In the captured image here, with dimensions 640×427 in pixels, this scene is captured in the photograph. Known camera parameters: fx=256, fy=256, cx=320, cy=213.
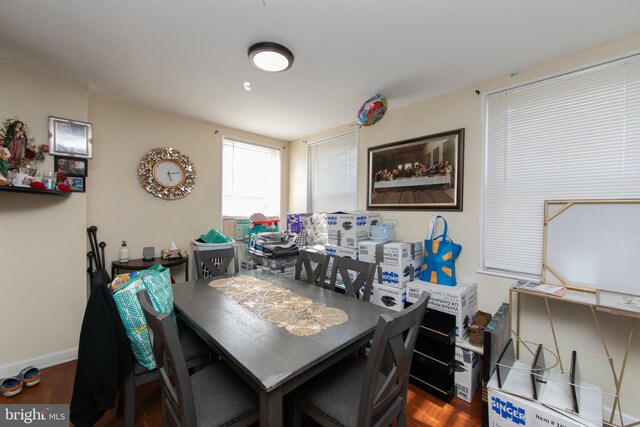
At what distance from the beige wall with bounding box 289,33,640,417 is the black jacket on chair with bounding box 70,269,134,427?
248 cm

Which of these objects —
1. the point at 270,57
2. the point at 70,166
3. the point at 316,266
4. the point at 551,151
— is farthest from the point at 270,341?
the point at 70,166

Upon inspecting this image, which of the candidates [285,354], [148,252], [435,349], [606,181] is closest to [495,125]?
[606,181]

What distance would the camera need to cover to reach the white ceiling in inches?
56.8

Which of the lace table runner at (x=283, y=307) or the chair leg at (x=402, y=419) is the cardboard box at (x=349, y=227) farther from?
the chair leg at (x=402, y=419)

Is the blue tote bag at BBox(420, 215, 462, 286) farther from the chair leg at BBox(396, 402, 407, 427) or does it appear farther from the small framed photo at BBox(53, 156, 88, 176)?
the small framed photo at BBox(53, 156, 88, 176)

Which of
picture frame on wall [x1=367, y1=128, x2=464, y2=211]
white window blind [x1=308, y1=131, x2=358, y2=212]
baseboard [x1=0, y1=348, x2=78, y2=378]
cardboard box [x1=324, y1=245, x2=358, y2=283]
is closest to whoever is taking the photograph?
baseboard [x1=0, y1=348, x2=78, y2=378]

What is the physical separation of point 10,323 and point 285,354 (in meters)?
2.57

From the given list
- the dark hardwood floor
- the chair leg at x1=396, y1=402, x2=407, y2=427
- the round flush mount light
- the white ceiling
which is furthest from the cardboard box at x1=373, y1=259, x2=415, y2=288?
the round flush mount light

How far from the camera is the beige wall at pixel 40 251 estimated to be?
2.07 meters

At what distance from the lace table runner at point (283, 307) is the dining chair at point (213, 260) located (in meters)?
0.32

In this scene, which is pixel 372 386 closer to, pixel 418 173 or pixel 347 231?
pixel 347 231

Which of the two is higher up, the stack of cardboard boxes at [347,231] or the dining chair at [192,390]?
the stack of cardboard boxes at [347,231]

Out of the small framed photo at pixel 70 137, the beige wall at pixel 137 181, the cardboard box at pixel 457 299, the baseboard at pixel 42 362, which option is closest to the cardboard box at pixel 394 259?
the cardboard box at pixel 457 299

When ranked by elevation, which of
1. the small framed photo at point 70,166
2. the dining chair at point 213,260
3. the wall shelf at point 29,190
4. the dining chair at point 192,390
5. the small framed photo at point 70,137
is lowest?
the dining chair at point 192,390
